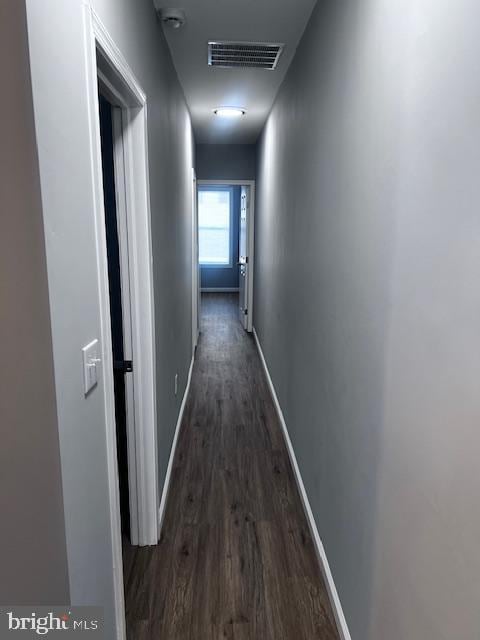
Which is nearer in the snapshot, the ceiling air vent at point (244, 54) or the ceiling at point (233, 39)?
the ceiling at point (233, 39)

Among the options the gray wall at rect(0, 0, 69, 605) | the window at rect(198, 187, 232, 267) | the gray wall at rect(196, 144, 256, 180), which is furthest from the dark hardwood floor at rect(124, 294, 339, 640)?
the window at rect(198, 187, 232, 267)

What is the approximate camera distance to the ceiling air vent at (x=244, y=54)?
2586 millimetres

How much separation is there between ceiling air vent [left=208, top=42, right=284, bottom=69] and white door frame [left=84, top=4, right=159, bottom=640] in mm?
1180

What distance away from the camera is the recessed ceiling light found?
4055 mm

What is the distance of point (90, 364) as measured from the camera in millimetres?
1099

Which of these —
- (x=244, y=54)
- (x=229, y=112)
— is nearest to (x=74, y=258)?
(x=244, y=54)

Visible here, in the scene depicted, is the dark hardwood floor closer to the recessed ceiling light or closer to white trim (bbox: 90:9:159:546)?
white trim (bbox: 90:9:159:546)

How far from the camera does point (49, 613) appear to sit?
96cm

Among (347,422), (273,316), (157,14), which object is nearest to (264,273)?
(273,316)

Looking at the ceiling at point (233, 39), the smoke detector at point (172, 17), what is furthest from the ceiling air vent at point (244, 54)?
the smoke detector at point (172, 17)

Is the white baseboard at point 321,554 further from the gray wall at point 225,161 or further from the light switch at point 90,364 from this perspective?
the gray wall at point 225,161

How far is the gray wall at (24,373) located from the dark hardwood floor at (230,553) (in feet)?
3.32

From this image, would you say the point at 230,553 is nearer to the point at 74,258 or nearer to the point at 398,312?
the point at 398,312

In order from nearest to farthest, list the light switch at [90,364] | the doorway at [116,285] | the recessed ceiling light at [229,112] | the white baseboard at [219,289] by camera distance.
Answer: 1. the light switch at [90,364]
2. the doorway at [116,285]
3. the recessed ceiling light at [229,112]
4. the white baseboard at [219,289]
